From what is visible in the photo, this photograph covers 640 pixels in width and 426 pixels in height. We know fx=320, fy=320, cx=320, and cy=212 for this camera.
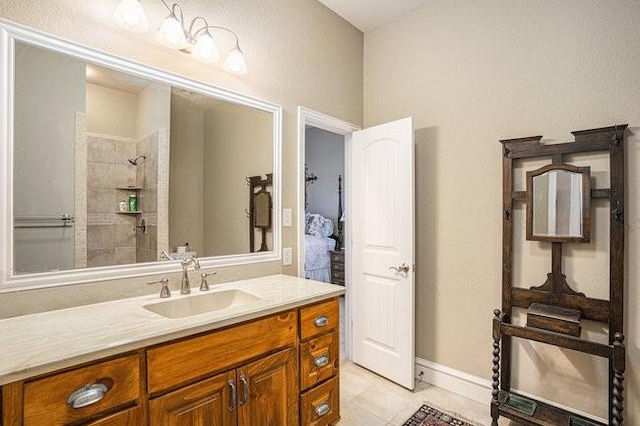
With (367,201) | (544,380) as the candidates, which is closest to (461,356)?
(544,380)

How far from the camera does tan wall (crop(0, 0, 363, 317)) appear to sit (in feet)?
4.53

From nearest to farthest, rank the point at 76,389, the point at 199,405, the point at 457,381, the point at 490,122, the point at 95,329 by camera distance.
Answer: the point at 76,389 < the point at 95,329 < the point at 199,405 < the point at 490,122 < the point at 457,381

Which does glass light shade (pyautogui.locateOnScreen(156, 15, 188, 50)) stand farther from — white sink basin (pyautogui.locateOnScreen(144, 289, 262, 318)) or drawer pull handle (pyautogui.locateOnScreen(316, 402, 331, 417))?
drawer pull handle (pyautogui.locateOnScreen(316, 402, 331, 417))

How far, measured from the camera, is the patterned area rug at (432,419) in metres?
2.00

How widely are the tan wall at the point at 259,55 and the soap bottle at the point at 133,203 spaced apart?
36cm

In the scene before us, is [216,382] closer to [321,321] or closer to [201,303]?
[201,303]

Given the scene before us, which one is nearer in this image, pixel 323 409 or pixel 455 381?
pixel 323 409

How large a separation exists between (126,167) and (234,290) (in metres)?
0.84

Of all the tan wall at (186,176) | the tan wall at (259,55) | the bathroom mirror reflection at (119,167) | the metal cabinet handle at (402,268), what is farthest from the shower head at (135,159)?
the metal cabinet handle at (402,268)

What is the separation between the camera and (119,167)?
1.58 metres

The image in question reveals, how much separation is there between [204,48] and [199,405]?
1.73 meters

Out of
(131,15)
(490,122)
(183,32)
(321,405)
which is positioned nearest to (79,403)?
(321,405)

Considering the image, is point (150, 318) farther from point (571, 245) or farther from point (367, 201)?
point (571, 245)

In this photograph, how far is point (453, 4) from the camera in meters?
2.39
